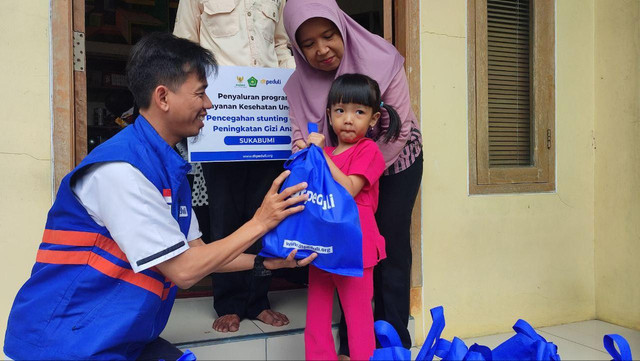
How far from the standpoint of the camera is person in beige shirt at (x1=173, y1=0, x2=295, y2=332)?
2678 mm

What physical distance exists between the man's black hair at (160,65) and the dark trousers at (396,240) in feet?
3.83

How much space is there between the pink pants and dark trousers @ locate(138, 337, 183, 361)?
611 mm

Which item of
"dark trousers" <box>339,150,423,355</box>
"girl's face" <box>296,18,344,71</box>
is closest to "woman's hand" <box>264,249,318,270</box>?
"dark trousers" <box>339,150,423,355</box>

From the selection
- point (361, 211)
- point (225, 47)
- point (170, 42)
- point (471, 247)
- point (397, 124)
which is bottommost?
point (471, 247)

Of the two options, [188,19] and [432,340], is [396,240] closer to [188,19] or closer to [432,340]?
[432,340]

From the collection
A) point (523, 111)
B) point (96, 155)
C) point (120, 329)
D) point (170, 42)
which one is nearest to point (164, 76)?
point (170, 42)

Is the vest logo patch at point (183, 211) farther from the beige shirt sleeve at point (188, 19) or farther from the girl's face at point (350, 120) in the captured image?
the beige shirt sleeve at point (188, 19)

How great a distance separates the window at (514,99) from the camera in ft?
10.6

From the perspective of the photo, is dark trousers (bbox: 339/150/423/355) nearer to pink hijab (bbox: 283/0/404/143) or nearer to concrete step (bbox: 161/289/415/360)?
concrete step (bbox: 161/289/415/360)

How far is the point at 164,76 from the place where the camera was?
62.6 inches

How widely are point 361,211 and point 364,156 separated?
0.75ft

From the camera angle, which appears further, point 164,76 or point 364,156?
point 364,156

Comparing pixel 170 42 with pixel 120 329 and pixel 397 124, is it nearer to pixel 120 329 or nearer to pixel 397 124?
pixel 120 329

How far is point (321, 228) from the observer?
1751mm
